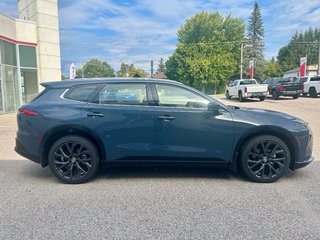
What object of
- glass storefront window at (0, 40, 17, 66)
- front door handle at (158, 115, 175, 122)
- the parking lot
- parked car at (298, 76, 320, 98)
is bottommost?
the parking lot

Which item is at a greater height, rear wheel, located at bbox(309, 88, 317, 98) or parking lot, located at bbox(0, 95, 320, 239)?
rear wheel, located at bbox(309, 88, 317, 98)

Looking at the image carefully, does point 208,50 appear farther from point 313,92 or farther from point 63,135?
point 63,135

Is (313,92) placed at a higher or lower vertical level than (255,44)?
lower

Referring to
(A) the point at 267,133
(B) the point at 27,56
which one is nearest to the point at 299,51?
(B) the point at 27,56

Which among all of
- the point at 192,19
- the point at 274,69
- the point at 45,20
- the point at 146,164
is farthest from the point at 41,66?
the point at 274,69

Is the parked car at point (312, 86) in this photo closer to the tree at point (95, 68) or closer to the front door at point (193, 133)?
the front door at point (193, 133)

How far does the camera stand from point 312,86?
22000mm

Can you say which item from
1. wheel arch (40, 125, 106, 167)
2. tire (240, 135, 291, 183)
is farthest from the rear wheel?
wheel arch (40, 125, 106, 167)

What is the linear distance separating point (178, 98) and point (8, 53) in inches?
529

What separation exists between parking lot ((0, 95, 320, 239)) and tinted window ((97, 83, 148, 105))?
130cm

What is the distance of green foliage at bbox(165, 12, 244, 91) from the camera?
45781 mm

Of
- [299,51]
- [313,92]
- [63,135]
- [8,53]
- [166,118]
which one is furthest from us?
[299,51]

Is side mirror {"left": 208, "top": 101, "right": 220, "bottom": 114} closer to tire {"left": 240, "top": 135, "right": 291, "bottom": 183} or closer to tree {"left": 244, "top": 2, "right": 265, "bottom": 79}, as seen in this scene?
tire {"left": 240, "top": 135, "right": 291, "bottom": 183}

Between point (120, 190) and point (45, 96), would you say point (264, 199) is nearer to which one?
point (120, 190)
